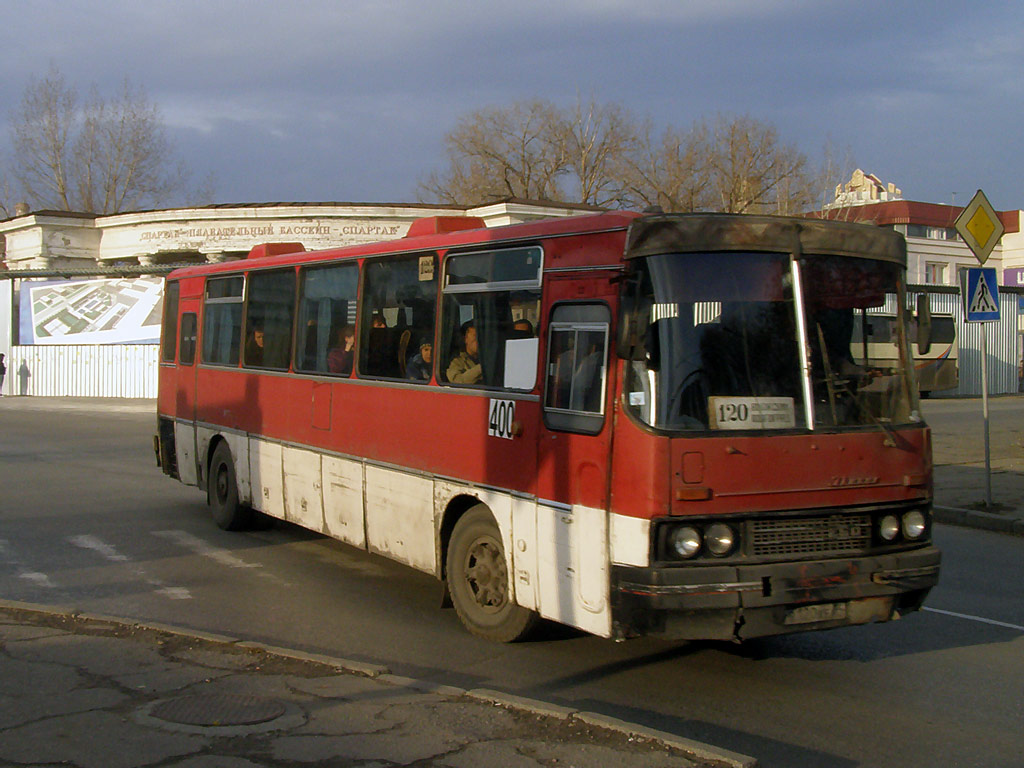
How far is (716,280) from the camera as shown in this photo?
5953 millimetres

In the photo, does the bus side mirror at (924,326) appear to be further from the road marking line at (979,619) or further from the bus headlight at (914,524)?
the road marking line at (979,619)

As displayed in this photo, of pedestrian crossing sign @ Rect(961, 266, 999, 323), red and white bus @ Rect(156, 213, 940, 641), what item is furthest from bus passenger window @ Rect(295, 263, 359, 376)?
pedestrian crossing sign @ Rect(961, 266, 999, 323)

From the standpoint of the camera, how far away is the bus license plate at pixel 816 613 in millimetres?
5871

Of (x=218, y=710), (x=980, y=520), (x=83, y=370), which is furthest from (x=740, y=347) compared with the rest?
(x=83, y=370)

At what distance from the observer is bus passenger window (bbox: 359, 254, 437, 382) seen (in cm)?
817

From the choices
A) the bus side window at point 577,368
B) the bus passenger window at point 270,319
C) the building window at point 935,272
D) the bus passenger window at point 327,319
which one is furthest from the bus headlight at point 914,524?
the building window at point 935,272

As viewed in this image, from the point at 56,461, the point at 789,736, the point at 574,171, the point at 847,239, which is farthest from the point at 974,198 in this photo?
the point at 574,171

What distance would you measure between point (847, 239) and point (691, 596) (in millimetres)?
2346

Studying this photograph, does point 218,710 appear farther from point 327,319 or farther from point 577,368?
point 327,319

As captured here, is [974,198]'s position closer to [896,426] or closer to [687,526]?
[896,426]

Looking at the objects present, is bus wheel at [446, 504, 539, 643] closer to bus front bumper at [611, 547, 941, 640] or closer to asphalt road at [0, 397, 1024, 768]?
asphalt road at [0, 397, 1024, 768]

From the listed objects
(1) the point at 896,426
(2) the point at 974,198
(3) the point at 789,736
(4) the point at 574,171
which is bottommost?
(3) the point at 789,736

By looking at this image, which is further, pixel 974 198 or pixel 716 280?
pixel 974 198

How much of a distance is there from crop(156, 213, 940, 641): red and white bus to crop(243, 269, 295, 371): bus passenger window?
2.99 metres
